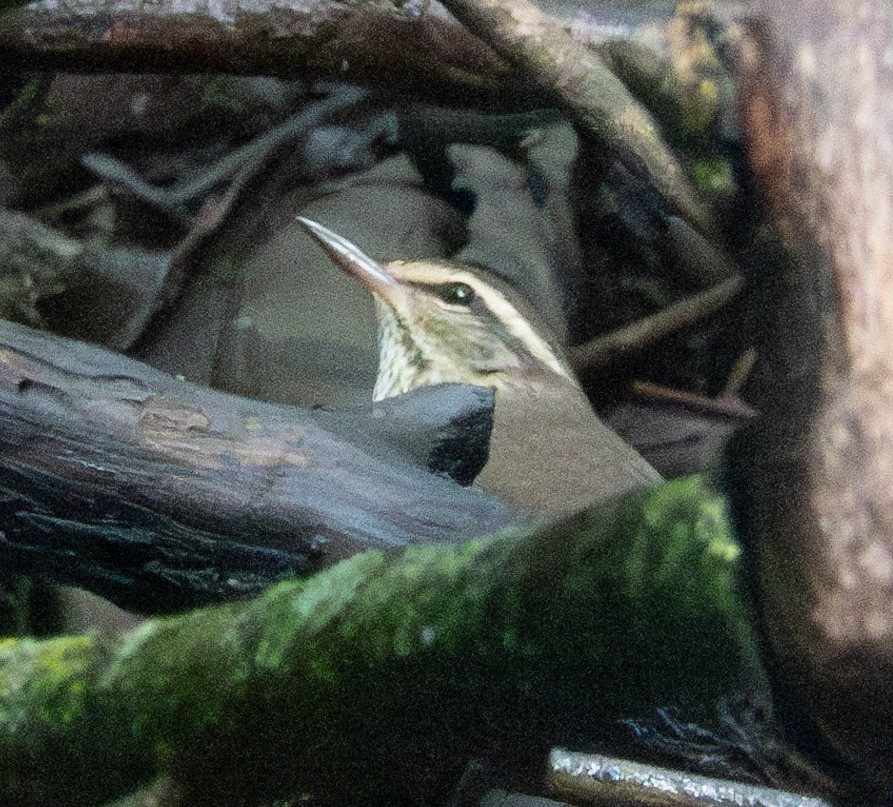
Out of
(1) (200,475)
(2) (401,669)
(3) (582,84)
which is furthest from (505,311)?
(2) (401,669)

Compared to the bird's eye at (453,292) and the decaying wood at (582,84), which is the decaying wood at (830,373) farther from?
the bird's eye at (453,292)

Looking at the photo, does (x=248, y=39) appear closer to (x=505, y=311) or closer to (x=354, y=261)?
(x=354, y=261)

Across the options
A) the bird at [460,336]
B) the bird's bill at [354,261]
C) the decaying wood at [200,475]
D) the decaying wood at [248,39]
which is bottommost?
the bird at [460,336]

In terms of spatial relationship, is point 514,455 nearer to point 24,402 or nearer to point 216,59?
point 24,402

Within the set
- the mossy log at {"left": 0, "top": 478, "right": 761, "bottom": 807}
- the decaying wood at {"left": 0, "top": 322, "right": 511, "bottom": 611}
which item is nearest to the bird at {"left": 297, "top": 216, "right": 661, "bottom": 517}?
the decaying wood at {"left": 0, "top": 322, "right": 511, "bottom": 611}

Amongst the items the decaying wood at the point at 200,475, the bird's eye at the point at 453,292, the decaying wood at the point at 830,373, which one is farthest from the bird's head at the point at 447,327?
the decaying wood at the point at 200,475

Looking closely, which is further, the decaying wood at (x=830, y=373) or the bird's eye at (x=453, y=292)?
the bird's eye at (x=453, y=292)

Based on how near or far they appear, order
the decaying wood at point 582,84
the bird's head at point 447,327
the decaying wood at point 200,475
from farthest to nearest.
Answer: the bird's head at point 447,327 < the decaying wood at point 582,84 < the decaying wood at point 200,475

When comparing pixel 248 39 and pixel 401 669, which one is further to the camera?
pixel 248 39
